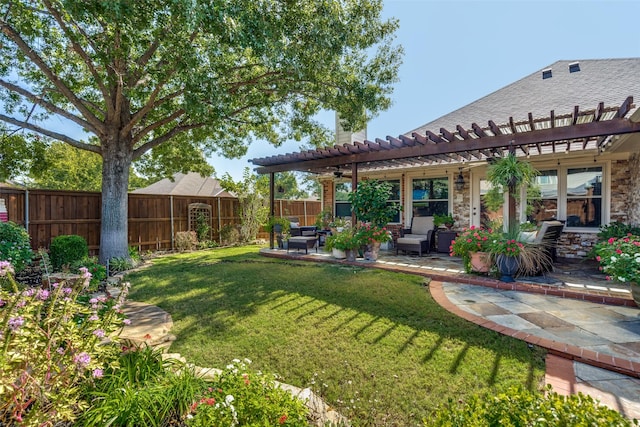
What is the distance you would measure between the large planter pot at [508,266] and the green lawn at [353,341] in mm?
1351

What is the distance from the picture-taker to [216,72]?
6590mm

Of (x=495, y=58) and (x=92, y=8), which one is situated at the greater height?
(x=495, y=58)

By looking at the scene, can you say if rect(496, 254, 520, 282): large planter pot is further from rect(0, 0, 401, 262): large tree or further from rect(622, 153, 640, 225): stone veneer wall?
rect(0, 0, 401, 262): large tree

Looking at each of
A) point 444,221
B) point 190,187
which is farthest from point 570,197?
point 190,187

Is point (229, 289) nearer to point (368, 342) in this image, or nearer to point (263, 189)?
point (368, 342)

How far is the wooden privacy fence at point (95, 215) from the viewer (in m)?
7.33

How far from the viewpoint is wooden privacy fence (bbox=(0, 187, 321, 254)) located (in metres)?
7.33

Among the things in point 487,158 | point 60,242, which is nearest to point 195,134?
point 60,242

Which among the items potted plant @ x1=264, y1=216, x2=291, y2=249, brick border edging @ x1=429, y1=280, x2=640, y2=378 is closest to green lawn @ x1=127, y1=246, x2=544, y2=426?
brick border edging @ x1=429, y1=280, x2=640, y2=378

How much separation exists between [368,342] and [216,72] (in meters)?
6.14

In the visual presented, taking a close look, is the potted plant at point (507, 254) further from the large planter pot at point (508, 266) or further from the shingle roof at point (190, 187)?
the shingle roof at point (190, 187)

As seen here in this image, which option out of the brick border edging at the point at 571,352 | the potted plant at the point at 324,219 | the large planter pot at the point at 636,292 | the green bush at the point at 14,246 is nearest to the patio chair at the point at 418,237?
the potted plant at the point at 324,219

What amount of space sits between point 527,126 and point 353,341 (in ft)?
22.5

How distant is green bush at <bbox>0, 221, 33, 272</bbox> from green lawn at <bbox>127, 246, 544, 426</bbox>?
1.97 meters
